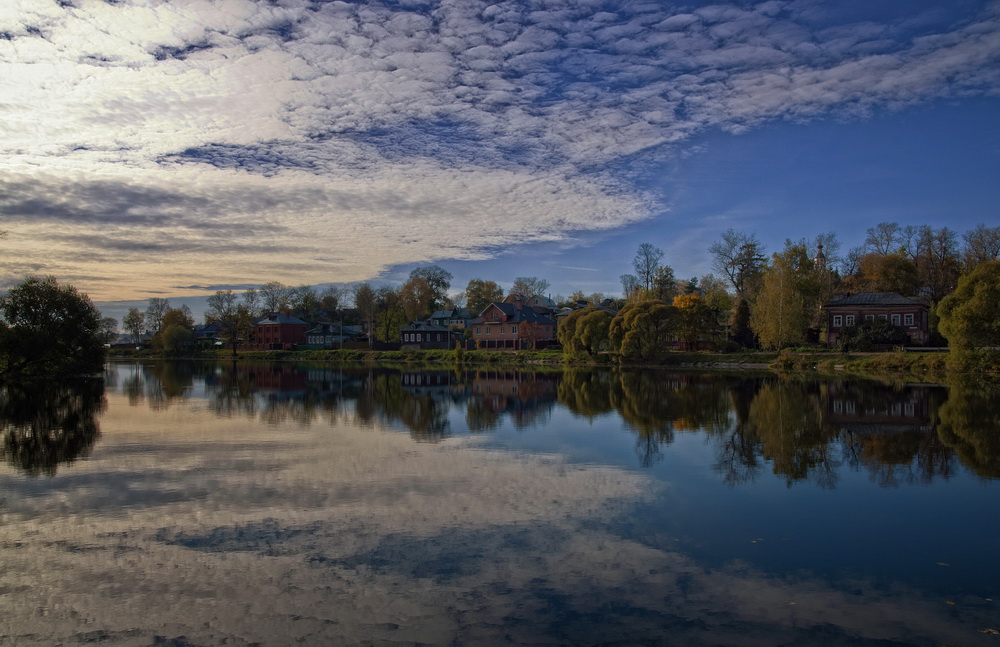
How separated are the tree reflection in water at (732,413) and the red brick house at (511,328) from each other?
142ft

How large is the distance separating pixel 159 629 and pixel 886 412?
24373mm

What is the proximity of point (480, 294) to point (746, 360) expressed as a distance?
65352 mm

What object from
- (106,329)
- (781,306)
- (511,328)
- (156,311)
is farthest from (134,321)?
(781,306)

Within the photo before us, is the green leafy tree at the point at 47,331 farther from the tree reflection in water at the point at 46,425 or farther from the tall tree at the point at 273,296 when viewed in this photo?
the tall tree at the point at 273,296

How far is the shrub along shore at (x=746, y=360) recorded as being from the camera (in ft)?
141

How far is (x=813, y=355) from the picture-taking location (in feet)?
185

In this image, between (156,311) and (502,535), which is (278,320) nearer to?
(156,311)

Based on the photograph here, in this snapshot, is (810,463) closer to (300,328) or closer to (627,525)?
(627,525)

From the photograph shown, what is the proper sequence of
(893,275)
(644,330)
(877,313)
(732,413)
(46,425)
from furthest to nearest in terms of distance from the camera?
(893,275) < (877,313) < (644,330) < (732,413) < (46,425)

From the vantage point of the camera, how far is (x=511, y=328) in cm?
8700

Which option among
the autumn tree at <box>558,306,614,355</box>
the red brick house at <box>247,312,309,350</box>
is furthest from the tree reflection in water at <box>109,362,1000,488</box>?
the red brick house at <box>247,312,309,350</box>

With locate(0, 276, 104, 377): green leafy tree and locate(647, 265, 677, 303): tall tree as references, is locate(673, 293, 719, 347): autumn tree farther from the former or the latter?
locate(0, 276, 104, 377): green leafy tree

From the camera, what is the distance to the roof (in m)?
63.2

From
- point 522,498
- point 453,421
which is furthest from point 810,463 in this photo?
point 453,421
